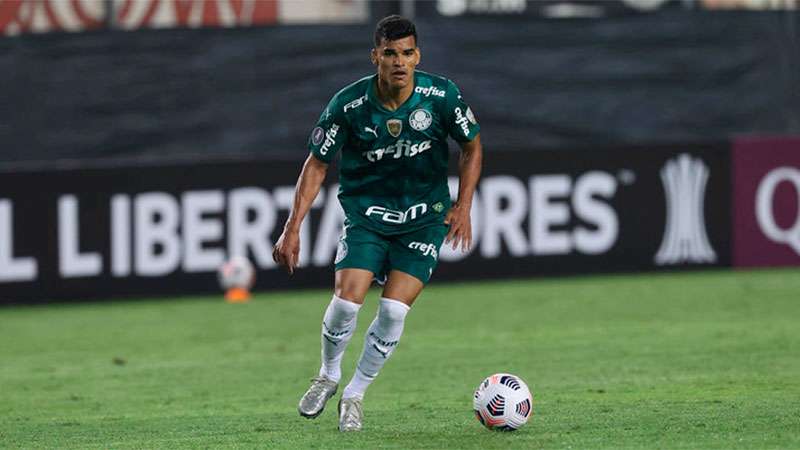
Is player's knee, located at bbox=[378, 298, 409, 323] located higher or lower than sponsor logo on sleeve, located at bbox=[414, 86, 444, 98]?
lower

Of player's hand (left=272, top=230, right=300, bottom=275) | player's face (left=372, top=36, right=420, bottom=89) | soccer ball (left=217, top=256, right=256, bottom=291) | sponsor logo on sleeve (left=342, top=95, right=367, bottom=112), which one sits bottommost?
soccer ball (left=217, top=256, right=256, bottom=291)

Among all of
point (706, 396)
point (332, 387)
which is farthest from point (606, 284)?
point (332, 387)

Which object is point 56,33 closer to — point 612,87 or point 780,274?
point 612,87

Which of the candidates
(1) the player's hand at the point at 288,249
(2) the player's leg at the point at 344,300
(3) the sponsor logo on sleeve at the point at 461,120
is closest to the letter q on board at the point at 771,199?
(3) the sponsor logo on sleeve at the point at 461,120

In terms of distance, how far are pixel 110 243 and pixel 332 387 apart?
309 inches

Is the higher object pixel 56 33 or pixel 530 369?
pixel 56 33

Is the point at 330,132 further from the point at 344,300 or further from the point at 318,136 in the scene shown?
the point at 344,300

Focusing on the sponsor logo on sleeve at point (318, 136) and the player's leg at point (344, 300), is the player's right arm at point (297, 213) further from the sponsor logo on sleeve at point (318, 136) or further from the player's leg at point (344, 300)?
the player's leg at point (344, 300)

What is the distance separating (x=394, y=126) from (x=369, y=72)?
8638 mm

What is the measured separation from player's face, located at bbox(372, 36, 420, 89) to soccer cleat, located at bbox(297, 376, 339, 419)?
1.56 metres

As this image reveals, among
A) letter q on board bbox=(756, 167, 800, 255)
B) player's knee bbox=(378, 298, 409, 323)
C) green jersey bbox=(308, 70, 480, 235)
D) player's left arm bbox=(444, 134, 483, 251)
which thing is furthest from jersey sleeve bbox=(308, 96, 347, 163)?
letter q on board bbox=(756, 167, 800, 255)

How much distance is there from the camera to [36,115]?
16.6 meters

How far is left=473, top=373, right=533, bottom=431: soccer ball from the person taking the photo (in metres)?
8.22

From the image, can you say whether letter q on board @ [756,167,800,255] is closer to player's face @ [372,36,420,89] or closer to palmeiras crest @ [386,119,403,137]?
palmeiras crest @ [386,119,403,137]
